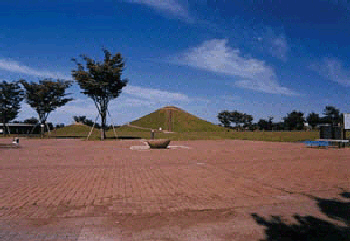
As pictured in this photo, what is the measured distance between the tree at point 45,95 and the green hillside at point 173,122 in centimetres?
3032

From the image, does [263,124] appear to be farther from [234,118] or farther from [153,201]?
[153,201]

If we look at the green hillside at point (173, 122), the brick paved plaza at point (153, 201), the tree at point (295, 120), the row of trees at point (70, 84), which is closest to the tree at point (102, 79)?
the row of trees at point (70, 84)

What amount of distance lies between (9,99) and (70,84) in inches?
586

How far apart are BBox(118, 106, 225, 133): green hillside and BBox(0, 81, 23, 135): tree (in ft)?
90.3

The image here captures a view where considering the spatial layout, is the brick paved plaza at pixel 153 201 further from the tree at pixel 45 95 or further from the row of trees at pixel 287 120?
the row of trees at pixel 287 120

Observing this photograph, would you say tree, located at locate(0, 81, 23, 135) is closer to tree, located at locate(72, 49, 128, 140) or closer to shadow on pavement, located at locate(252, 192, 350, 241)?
tree, located at locate(72, 49, 128, 140)

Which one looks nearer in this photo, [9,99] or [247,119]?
[9,99]

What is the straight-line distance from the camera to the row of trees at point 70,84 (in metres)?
32.3

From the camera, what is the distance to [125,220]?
4.22 meters

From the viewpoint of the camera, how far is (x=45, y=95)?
40.1 m

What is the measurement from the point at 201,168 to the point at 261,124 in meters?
89.3

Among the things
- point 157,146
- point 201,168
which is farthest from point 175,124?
point 201,168

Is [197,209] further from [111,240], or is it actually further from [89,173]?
[89,173]

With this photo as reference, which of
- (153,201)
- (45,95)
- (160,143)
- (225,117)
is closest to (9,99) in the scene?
(45,95)
